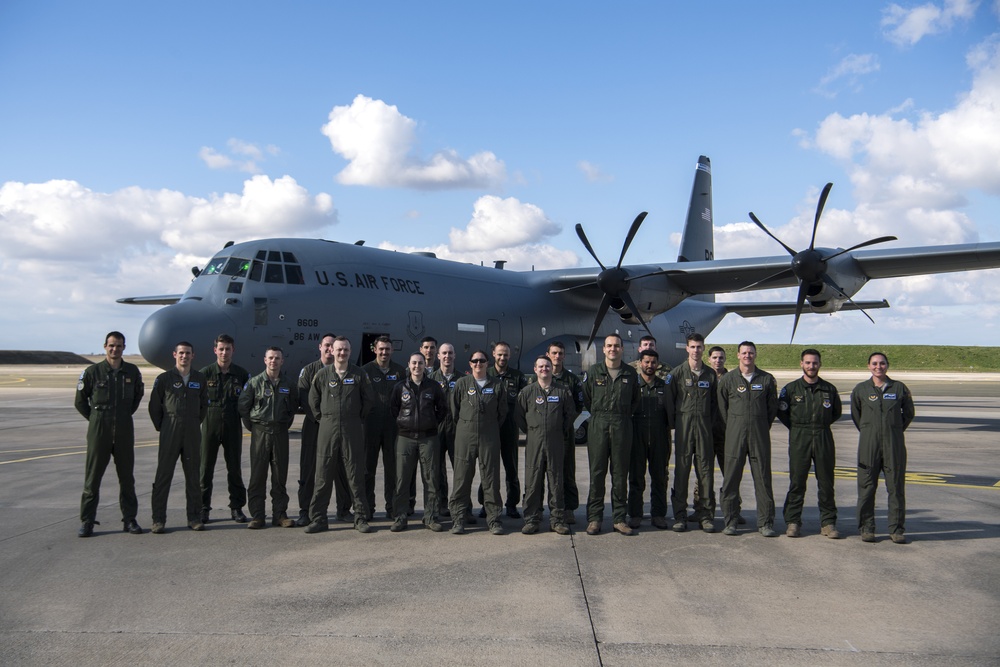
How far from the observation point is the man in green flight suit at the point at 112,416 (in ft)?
24.5

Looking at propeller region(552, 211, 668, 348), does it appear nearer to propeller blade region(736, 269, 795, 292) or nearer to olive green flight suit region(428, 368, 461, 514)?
propeller blade region(736, 269, 795, 292)

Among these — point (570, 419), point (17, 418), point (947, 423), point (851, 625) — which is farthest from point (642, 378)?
point (17, 418)

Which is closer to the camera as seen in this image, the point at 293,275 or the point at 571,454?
the point at 571,454

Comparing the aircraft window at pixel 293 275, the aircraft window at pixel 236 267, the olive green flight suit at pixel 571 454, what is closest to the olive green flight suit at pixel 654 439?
the olive green flight suit at pixel 571 454

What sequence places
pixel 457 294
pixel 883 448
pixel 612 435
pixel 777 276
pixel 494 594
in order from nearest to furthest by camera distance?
1. pixel 494 594
2. pixel 883 448
3. pixel 612 435
4. pixel 457 294
5. pixel 777 276

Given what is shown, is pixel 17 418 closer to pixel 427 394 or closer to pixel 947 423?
pixel 427 394

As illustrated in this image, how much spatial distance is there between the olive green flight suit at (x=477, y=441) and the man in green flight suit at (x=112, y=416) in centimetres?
313

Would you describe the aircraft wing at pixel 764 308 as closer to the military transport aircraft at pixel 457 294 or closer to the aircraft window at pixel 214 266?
the military transport aircraft at pixel 457 294

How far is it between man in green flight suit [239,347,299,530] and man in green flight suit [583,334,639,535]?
306 cm

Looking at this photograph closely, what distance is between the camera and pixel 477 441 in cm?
773

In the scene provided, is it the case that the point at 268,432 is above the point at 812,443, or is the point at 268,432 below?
above

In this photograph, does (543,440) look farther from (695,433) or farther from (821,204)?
(821,204)

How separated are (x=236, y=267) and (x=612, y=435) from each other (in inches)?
338

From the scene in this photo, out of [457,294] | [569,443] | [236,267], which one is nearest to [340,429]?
[569,443]
